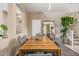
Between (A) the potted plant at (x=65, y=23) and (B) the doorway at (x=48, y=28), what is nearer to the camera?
(A) the potted plant at (x=65, y=23)

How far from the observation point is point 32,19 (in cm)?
1015

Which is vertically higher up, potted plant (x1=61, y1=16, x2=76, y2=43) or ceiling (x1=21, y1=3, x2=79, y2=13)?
ceiling (x1=21, y1=3, x2=79, y2=13)

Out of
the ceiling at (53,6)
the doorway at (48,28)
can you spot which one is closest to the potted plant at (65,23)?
the ceiling at (53,6)

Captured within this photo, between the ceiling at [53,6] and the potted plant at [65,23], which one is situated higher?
the ceiling at [53,6]

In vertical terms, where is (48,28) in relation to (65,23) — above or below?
below

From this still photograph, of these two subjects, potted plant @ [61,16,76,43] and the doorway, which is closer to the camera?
potted plant @ [61,16,76,43]

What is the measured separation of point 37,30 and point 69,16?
7.75 feet

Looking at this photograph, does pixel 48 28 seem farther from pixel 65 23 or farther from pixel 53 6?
pixel 53 6

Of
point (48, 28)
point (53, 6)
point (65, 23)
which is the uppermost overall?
point (53, 6)

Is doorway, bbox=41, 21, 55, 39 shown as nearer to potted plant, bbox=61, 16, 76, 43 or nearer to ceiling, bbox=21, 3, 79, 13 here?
potted plant, bbox=61, 16, 76, 43

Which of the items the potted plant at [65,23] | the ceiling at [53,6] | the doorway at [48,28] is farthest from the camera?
the doorway at [48,28]

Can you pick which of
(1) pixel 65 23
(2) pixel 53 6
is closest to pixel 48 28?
(1) pixel 65 23

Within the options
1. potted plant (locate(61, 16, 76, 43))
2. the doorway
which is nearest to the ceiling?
potted plant (locate(61, 16, 76, 43))

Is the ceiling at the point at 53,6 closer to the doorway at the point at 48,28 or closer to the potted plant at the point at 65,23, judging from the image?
the potted plant at the point at 65,23
